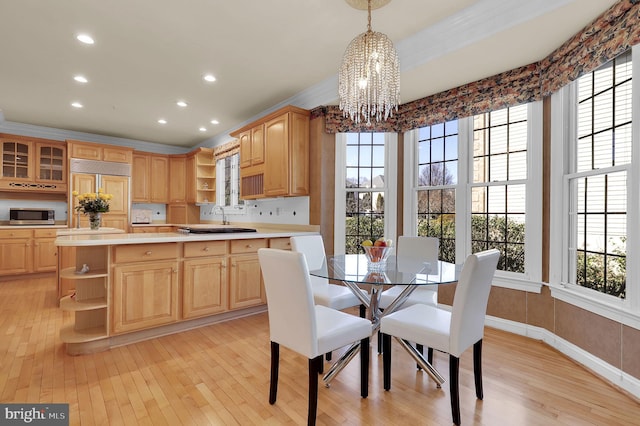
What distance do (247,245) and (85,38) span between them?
91.7 inches

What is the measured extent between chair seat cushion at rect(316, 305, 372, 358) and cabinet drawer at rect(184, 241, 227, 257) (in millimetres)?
1569

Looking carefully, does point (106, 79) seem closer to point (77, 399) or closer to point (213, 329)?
point (213, 329)

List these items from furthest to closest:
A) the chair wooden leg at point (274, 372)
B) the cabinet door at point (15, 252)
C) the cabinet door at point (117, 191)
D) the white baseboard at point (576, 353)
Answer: the cabinet door at point (117, 191)
the cabinet door at point (15, 252)
the white baseboard at point (576, 353)
the chair wooden leg at point (274, 372)

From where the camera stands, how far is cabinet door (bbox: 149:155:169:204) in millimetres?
6586

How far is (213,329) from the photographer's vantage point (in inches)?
123

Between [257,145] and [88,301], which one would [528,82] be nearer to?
[257,145]

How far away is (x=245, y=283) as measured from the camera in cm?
345

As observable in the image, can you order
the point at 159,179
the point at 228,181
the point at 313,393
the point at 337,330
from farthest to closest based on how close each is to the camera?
the point at 159,179 < the point at 228,181 < the point at 337,330 < the point at 313,393

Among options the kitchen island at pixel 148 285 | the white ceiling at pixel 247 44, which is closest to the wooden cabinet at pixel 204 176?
the white ceiling at pixel 247 44

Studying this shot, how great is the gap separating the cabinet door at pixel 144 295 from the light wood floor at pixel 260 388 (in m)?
0.19

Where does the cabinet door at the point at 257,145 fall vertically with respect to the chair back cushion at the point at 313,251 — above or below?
above

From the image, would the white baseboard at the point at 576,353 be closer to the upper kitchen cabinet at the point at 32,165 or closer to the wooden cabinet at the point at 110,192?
the wooden cabinet at the point at 110,192

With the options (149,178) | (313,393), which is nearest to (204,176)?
(149,178)

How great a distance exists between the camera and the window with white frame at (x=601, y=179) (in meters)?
2.19
